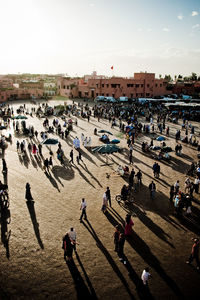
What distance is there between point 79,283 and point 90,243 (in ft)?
5.61

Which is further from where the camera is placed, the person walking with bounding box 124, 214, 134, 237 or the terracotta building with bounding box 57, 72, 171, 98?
Answer: the terracotta building with bounding box 57, 72, 171, 98

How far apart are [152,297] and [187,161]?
13.2m

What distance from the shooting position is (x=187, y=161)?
1734 centimetres

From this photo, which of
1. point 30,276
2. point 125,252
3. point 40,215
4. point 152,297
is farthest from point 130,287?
point 40,215

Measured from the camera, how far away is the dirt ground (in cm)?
618

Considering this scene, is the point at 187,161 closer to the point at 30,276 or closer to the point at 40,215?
the point at 40,215

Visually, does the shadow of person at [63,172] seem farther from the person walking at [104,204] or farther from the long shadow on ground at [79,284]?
the long shadow on ground at [79,284]

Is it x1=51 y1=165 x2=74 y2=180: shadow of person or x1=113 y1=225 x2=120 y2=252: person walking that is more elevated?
x1=51 y1=165 x2=74 y2=180: shadow of person

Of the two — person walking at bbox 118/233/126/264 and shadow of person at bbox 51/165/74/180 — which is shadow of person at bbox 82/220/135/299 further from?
shadow of person at bbox 51/165/74/180

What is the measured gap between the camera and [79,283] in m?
6.30

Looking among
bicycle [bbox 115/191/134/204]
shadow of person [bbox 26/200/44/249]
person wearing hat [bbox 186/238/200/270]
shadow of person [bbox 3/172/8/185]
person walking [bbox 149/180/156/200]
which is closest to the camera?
person wearing hat [bbox 186/238/200/270]

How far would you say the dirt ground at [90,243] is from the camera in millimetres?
6184

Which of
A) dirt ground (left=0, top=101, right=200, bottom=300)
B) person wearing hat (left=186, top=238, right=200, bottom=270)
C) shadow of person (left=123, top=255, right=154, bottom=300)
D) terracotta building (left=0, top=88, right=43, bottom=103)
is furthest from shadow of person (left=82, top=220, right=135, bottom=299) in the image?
terracotta building (left=0, top=88, right=43, bottom=103)

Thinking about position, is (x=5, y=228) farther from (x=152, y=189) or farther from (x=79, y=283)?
(x=152, y=189)
